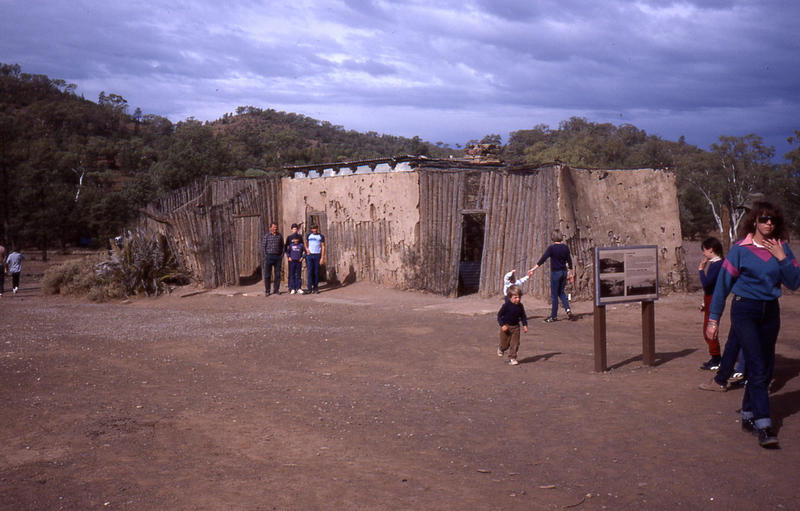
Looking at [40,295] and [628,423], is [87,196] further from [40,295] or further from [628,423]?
[628,423]

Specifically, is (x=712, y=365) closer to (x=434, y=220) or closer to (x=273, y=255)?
(x=434, y=220)

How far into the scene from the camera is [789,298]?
14.1 meters

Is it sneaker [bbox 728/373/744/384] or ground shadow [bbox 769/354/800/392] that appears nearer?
sneaker [bbox 728/373/744/384]

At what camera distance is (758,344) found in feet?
16.7

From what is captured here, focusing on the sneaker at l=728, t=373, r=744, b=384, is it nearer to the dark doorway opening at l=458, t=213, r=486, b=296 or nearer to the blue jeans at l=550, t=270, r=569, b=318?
the blue jeans at l=550, t=270, r=569, b=318

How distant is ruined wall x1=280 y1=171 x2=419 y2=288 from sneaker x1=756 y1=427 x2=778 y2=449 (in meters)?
10.9

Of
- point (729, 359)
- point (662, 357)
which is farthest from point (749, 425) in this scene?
point (662, 357)

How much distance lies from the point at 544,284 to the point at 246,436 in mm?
9400

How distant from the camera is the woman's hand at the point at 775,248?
16.7 ft

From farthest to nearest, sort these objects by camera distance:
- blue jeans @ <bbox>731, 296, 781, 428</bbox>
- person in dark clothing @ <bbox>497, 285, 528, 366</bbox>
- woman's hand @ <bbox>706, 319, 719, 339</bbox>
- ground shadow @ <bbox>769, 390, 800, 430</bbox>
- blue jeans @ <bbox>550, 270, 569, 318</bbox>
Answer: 1. blue jeans @ <bbox>550, 270, 569, 318</bbox>
2. person in dark clothing @ <bbox>497, 285, 528, 366</bbox>
3. ground shadow @ <bbox>769, 390, 800, 430</bbox>
4. woman's hand @ <bbox>706, 319, 719, 339</bbox>
5. blue jeans @ <bbox>731, 296, 781, 428</bbox>

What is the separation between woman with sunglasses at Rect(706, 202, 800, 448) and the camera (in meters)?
5.07

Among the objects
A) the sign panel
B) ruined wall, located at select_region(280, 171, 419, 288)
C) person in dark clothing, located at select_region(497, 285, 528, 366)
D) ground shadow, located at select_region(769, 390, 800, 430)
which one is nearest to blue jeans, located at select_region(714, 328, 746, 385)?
ground shadow, located at select_region(769, 390, 800, 430)

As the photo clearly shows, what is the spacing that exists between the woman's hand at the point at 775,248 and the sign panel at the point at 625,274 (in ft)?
8.31

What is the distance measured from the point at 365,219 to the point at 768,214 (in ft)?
40.3
